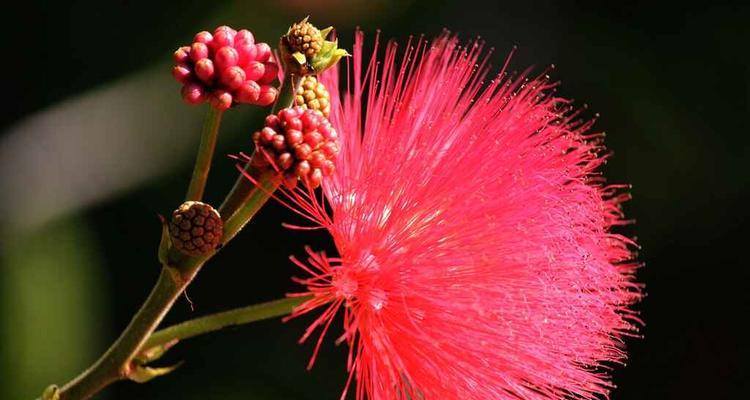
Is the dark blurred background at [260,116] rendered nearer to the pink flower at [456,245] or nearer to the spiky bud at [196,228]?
the pink flower at [456,245]

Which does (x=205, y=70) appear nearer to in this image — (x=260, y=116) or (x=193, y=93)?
(x=193, y=93)

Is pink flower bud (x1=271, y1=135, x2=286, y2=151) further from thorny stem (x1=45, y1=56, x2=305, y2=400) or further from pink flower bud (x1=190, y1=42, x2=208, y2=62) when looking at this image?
pink flower bud (x1=190, y1=42, x2=208, y2=62)

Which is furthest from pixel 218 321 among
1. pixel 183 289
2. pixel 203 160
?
pixel 203 160

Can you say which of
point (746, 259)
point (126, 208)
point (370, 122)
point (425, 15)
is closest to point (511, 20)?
point (425, 15)

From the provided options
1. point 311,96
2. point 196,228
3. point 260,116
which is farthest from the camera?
point 260,116

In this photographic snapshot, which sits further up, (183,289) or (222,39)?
(222,39)

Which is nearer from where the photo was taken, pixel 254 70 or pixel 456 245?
pixel 254 70

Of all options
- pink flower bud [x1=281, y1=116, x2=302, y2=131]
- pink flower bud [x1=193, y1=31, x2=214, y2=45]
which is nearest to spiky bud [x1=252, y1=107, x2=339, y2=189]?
pink flower bud [x1=281, y1=116, x2=302, y2=131]
